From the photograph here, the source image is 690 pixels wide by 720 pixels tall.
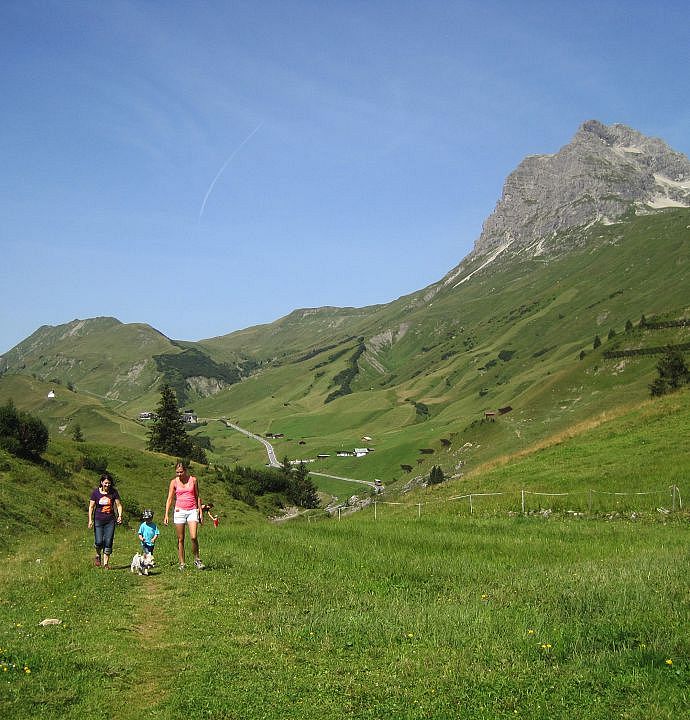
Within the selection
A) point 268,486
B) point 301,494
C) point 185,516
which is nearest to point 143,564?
point 185,516

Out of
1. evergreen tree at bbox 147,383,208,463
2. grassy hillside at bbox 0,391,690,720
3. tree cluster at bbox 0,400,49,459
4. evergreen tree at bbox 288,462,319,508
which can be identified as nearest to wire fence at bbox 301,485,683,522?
grassy hillside at bbox 0,391,690,720

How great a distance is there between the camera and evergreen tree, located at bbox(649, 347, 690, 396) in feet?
240

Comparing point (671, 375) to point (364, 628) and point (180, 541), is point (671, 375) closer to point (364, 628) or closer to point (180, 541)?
point (180, 541)

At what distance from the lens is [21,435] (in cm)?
5109

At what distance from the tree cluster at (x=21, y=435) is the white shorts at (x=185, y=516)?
3732 cm

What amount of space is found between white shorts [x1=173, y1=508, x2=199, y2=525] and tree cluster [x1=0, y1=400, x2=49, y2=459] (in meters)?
37.3

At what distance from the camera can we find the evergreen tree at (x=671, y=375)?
7306cm

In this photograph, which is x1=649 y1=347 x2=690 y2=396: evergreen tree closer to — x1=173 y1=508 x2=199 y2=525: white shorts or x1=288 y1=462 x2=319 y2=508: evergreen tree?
x1=288 y1=462 x2=319 y2=508: evergreen tree

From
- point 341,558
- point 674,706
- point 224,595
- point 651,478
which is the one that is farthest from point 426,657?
point 651,478

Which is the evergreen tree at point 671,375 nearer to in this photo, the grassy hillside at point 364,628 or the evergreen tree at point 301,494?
the evergreen tree at point 301,494

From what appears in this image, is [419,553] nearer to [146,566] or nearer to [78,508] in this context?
[146,566]

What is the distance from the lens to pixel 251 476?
96750 mm

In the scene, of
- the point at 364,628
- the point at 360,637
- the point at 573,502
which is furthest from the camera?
the point at 573,502

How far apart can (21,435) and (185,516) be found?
3904 centimetres
